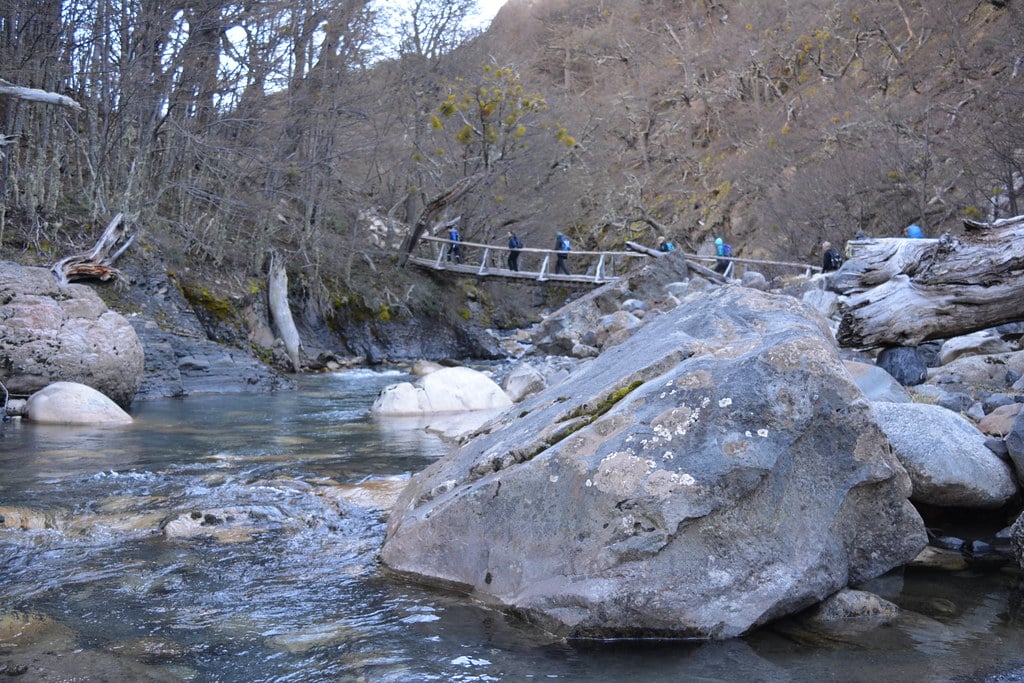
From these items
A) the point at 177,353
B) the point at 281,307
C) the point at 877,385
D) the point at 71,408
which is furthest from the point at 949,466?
the point at 281,307

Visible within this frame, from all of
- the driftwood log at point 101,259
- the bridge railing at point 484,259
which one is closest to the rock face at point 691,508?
the driftwood log at point 101,259

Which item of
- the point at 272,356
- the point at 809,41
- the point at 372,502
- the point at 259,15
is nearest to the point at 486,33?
the point at 259,15

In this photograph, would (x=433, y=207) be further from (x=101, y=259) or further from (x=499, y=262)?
(x=101, y=259)

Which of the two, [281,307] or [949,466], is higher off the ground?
[281,307]

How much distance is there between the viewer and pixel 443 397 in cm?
961

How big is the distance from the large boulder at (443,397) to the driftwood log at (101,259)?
4772 millimetres

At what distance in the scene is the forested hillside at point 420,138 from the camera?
1427cm

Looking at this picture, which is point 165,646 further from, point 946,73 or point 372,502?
point 946,73

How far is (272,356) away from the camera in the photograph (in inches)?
603

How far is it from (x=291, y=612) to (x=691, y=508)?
1.53 meters

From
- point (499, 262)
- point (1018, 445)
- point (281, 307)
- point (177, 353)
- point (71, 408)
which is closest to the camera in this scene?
point (1018, 445)

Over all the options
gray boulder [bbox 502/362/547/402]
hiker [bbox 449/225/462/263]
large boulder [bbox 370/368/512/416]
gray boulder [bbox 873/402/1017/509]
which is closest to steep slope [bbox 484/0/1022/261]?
hiker [bbox 449/225/462/263]

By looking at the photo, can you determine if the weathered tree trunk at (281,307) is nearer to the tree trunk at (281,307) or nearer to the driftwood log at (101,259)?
the tree trunk at (281,307)

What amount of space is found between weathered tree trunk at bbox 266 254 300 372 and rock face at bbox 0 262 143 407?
19.5ft
